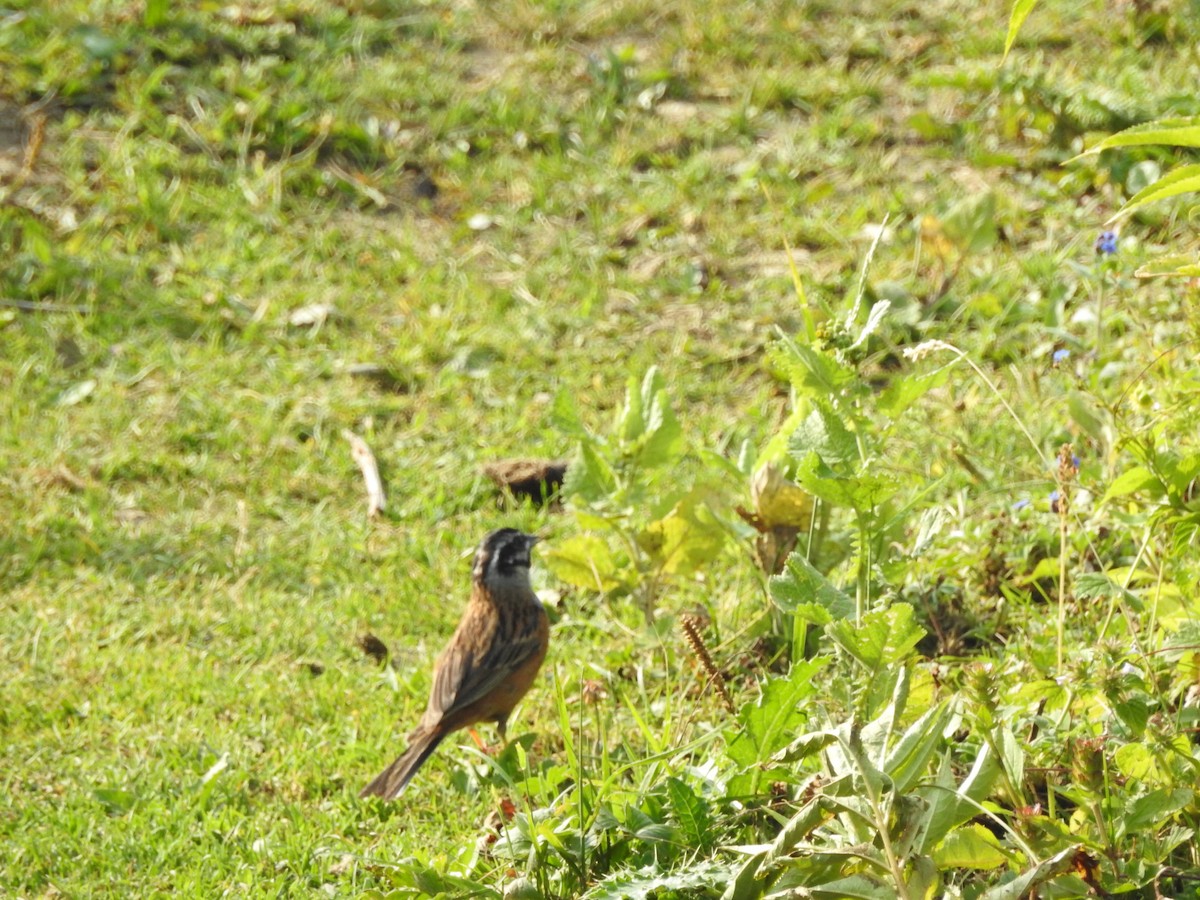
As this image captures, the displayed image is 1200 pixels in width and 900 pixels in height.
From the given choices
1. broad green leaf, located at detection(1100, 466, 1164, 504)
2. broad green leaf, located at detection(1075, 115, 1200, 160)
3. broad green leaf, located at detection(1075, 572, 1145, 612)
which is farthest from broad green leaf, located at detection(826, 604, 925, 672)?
broad green leaf, located at detection(1075, 115, 1200, 160)

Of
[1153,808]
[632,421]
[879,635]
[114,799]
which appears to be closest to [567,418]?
[632,421]

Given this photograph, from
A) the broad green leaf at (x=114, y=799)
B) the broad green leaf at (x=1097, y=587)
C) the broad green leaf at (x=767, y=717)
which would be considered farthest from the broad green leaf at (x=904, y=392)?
the broad green leaf at (x=114, y=799)

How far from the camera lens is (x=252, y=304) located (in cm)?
775

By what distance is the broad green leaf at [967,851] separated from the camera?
3.19m

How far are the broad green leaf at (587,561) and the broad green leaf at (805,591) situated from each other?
1.49m

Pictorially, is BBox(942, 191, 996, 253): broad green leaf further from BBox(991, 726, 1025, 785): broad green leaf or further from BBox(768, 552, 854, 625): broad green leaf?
BBox(991, 726, 1025, 785): broad green leaf

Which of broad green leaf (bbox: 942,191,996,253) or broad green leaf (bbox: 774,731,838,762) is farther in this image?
broad green leaf (bbox: 942,191,996,253)

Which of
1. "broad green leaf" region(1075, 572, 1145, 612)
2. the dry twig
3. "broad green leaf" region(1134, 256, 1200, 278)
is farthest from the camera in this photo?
the dry twig

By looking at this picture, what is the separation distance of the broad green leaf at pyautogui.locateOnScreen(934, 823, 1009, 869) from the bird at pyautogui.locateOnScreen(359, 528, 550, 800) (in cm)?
182

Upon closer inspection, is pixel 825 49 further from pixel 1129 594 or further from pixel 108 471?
pixel 1129 594

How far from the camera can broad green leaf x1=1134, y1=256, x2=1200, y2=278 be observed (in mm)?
3402

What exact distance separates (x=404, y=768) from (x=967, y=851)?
6.34ft

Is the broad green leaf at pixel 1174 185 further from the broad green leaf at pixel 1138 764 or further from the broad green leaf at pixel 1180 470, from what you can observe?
the broad green leaf at pixel 1138 764

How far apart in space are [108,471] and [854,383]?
402 centimetres
